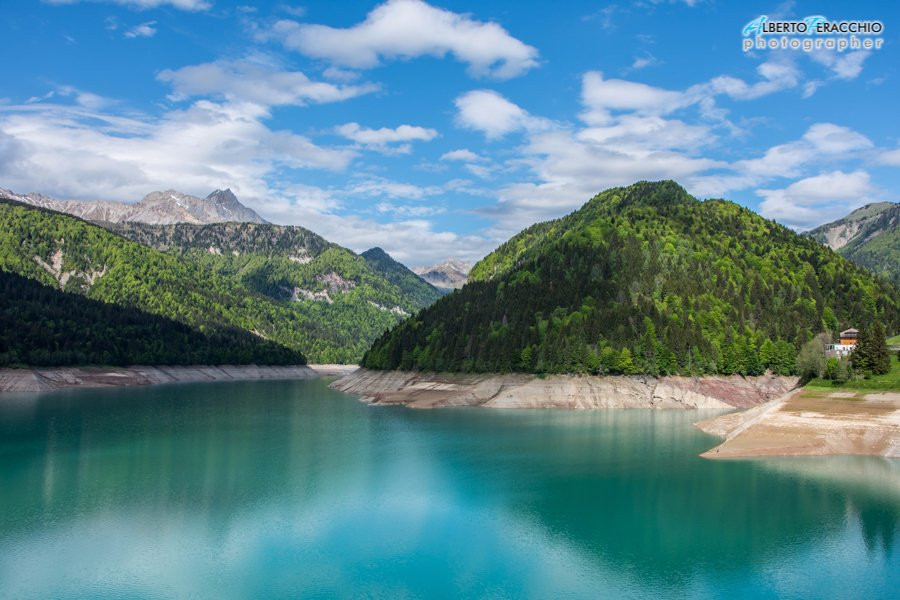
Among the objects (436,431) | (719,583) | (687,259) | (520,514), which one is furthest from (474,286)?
(719,583)

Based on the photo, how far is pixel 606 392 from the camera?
103 metres

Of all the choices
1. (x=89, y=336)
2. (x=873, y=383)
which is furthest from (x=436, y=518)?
(x=89, y=336)

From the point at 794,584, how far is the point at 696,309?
94876 millimetres

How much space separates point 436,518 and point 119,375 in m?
132

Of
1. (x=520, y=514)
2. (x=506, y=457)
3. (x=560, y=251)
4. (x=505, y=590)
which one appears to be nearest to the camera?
(x=505, y=590)

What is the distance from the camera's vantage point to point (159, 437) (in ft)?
243

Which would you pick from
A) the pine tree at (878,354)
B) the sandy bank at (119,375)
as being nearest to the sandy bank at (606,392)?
the pine tree at (878,354)

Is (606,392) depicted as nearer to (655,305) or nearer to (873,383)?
(655,305)

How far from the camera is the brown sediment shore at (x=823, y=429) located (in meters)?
59.1

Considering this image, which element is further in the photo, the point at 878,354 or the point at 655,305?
A: the point at 655,305

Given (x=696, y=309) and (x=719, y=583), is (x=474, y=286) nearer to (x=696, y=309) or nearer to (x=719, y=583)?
(x=696, y=309)

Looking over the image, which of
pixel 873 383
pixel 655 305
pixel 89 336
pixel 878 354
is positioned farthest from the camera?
pixel 89 336

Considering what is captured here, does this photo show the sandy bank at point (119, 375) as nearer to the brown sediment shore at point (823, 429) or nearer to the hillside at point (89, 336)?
the hillside at point (89, 336)

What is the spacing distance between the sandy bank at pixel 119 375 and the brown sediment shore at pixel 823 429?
12774 centimetres
